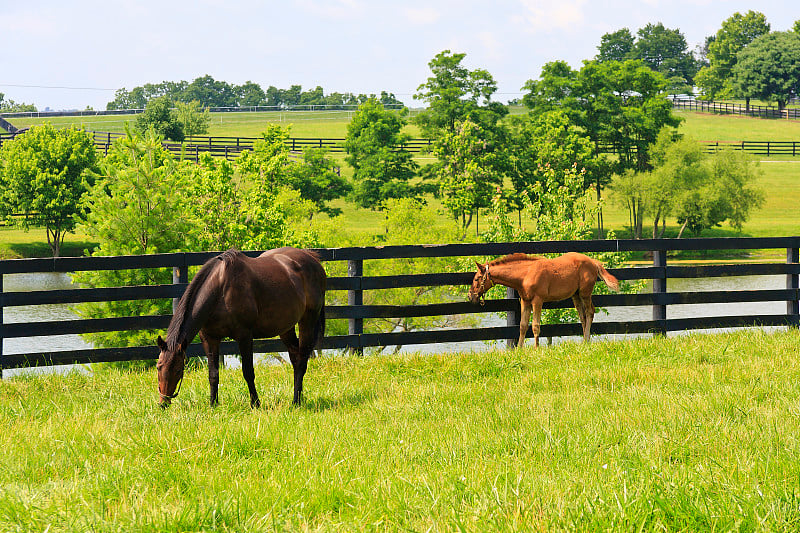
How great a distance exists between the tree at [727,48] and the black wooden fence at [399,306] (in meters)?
138

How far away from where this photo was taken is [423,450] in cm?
523

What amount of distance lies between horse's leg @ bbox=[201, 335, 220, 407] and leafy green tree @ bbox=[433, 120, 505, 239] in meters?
45.9

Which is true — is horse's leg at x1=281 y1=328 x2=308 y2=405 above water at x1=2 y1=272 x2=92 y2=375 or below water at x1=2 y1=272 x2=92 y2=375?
above

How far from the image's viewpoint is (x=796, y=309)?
1221cm

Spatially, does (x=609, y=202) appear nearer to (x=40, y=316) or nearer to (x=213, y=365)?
(x=40, y=316)

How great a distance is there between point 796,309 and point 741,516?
979 centimetres

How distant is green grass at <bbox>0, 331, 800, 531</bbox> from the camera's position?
3838mm

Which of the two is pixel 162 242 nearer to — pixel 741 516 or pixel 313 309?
pixel 313 309

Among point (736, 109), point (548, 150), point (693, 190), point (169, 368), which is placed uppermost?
point (736, 109)

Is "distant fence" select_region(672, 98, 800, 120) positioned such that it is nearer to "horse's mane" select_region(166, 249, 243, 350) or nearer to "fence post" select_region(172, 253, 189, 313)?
"fence post" select_region(172, 253, 189, 313)

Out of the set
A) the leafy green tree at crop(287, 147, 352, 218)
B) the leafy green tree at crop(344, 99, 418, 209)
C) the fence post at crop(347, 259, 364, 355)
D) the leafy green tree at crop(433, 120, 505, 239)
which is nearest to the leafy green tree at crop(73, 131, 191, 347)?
the fence post at crop(347, 259, 364, 355)

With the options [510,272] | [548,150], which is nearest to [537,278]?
[510,272]

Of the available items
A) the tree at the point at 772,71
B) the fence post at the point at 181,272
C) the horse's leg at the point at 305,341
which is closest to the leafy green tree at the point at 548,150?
the fence post at the point at 181,272

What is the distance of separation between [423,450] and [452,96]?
2275 inches
